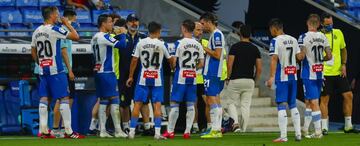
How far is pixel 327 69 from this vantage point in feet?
74.9

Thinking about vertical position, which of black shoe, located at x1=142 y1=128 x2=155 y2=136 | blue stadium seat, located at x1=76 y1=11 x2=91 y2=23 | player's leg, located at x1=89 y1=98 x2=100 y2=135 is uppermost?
blue stadium seat, located at x1=76 y1=11 x2=91 y2=23

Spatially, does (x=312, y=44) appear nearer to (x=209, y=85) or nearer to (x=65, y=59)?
(x=209, y=85)

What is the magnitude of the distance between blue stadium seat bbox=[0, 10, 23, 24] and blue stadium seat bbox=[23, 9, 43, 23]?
0.13 m

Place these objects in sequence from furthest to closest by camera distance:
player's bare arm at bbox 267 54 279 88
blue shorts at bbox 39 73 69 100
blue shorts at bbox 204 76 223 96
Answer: blue shorts at bbox 204 76 223 96, blue shorts at bbox 39 73 69 100, player's bare arm at bbox 267 54 279 88

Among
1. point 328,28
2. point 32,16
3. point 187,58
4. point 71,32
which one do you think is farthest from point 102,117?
point 32,16

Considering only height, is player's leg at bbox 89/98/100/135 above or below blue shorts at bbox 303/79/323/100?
below

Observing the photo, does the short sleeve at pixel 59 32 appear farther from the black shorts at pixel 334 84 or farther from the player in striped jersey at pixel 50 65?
the black shorts at pixel 334 84

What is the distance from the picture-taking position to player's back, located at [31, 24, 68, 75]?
818 inches

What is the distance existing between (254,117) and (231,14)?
6533mm

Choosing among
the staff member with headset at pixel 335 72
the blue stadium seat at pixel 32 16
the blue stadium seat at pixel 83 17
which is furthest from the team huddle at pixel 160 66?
the blue stadium seat at pixel 83 17

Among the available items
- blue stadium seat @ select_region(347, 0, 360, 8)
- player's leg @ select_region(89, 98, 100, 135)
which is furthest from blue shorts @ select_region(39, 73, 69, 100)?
blue stadium seat @ select_region(347, 0, 360, 8)

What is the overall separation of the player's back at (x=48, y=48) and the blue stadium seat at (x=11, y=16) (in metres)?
6.75

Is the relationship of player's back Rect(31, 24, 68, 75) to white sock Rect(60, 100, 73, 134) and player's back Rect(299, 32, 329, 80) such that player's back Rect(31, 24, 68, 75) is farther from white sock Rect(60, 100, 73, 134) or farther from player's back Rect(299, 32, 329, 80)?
player's back Rect(299, 32, 329, 80)

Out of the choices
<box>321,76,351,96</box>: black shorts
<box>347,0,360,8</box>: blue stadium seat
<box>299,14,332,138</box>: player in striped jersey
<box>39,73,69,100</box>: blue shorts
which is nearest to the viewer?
<box>299,14,332,138</box>: player in striped jersey
